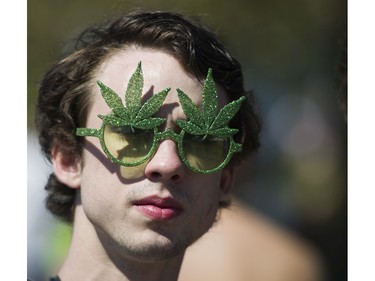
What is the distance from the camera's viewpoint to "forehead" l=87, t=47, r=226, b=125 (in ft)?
8.02

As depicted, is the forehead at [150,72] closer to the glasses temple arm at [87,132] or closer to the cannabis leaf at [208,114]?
the cannabis leaf at [208,114]

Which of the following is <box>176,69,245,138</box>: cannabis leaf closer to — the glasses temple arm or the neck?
the glasses temple arm

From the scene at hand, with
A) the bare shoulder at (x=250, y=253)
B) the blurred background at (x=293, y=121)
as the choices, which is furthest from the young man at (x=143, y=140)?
the bare shoulder at (x=250, y=253)

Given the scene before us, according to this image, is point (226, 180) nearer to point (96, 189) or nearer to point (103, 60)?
point (96, 189)

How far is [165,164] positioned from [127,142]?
0.17m

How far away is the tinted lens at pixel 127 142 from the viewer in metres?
2.41

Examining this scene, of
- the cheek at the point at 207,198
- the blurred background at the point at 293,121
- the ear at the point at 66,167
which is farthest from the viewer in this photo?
the blurred background at the point at 293,121

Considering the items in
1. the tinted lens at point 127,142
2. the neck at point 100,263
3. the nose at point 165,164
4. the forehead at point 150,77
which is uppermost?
the forehead at point 150,77

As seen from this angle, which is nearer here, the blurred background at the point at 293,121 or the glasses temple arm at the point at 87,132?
the glasses temple arm at the point at 87,132

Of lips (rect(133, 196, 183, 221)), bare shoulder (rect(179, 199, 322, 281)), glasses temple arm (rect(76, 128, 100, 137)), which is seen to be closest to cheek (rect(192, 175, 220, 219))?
lips (rect(133, 196, 183, 221))

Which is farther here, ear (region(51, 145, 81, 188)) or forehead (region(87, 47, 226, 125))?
ear (region(51, 145, 81, 188))

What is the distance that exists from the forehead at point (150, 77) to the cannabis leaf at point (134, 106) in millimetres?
34

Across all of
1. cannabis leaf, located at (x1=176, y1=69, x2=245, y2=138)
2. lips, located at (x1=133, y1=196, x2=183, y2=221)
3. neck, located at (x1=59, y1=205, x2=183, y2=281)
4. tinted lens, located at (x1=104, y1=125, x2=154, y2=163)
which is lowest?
neck, located at (x1=59, y1=205, x2=183, y2=281)
